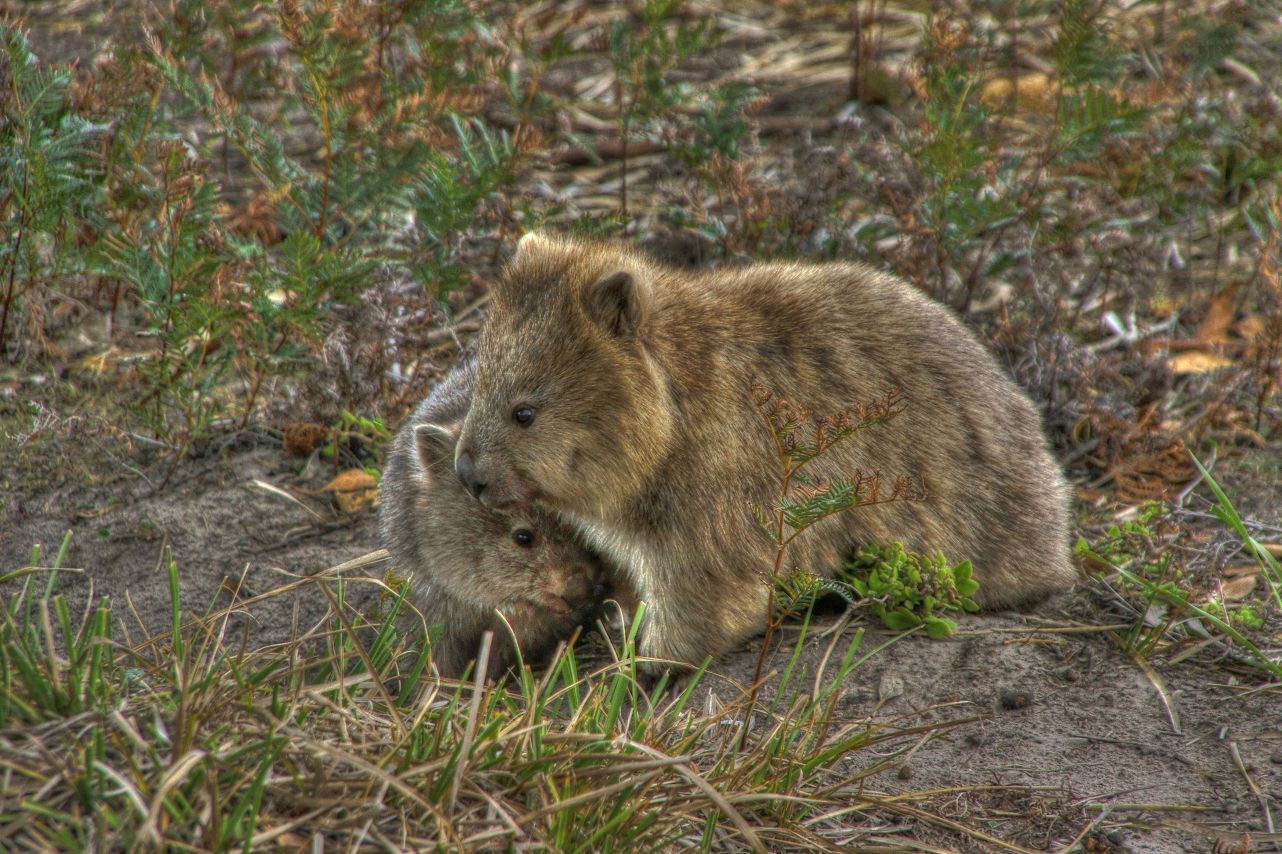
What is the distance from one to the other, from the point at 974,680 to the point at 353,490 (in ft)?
9.86

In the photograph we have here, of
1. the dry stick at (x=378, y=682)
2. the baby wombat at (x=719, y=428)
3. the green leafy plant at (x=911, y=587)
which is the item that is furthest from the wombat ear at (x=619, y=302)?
the dry stick at (x=378, y=682)

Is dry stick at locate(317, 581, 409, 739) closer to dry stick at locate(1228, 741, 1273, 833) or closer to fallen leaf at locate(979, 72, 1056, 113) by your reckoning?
dry stick at locate(1228, 741, 1273, 833)

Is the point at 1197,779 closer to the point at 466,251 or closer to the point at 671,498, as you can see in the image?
the point at 671,498

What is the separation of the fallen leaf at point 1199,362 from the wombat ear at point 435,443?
3.93 m

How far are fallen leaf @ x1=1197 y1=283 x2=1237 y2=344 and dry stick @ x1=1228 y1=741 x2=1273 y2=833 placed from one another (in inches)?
138

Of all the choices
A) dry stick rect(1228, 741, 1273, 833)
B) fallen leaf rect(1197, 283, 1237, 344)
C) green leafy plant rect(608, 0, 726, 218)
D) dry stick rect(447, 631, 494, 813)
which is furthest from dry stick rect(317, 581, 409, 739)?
fallen leaf rect(1197, 283, 1237, 344)

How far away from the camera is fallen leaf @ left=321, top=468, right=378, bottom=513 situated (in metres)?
5.95

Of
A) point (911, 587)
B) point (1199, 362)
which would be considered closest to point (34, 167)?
point (911, 587)

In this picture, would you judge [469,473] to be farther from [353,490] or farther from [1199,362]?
[1199,362]

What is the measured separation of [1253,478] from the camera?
Result: 5.94 meters

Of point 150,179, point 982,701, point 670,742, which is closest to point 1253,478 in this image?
point 982,701

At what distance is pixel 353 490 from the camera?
5996 mm

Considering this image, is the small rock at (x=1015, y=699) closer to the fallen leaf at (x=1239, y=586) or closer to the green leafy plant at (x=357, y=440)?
the fallen leaf at (x=1239, y=586)

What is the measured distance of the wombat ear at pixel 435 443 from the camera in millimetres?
5004
